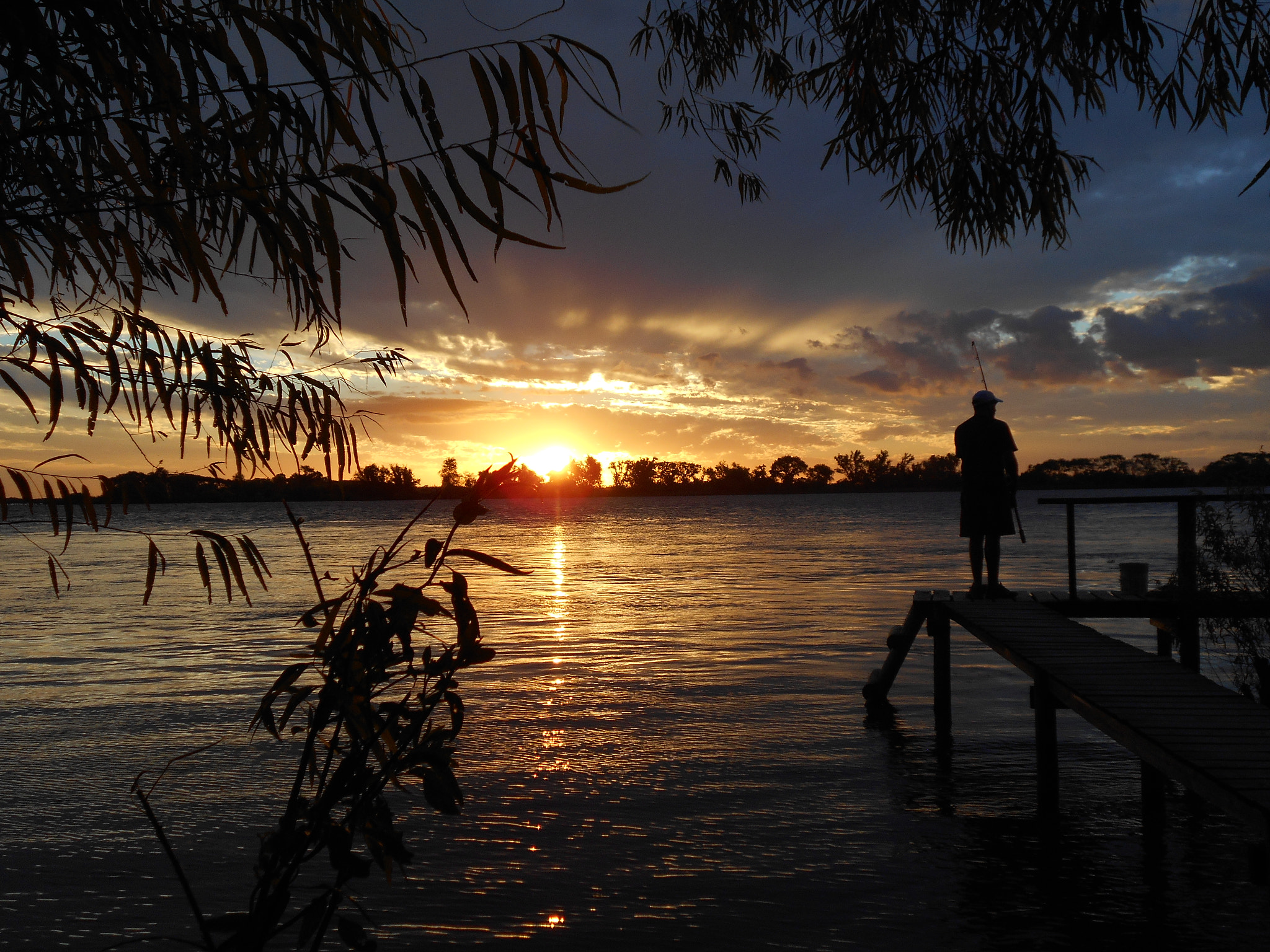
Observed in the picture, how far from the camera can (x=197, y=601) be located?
756 inches

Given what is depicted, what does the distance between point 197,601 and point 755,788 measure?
53.4 feet

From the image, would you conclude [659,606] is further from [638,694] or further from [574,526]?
[574,526]

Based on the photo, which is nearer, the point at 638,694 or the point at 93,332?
the point at 93,332

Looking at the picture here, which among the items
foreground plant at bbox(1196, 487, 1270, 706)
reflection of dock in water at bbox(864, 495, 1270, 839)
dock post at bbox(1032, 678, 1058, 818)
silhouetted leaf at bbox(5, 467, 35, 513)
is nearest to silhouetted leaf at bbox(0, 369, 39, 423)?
silhouetted leaf at bbox(5, 467, 35, 513)

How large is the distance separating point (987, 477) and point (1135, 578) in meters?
1.81

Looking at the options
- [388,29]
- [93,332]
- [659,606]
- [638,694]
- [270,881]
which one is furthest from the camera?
[659,606]

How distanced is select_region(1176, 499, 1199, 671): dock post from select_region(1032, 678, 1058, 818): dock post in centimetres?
305

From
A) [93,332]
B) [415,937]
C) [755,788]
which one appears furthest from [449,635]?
[93,332]

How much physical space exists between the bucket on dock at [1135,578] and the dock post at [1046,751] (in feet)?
11.5

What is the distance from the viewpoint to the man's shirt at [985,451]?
27.9ft

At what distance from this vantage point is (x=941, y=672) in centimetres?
820

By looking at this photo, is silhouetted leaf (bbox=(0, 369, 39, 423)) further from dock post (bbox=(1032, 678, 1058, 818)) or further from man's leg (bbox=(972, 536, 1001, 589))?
man's leg (bbox=(972, 536, 1001, 589))

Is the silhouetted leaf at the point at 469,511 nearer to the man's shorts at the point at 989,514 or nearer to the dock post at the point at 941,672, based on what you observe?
the dock post at the point at 941,672

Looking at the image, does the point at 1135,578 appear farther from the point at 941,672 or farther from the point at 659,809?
the point at 659,809
